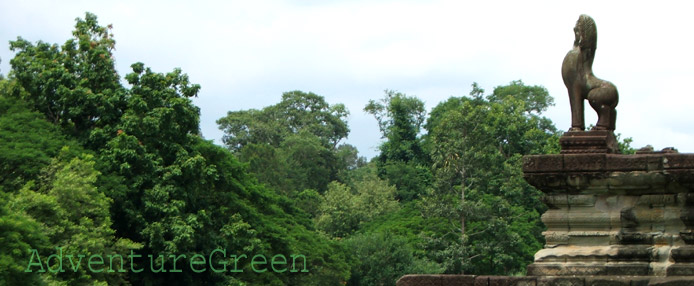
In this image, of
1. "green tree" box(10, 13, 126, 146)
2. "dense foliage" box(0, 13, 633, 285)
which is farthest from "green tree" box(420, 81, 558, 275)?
"green tree" box(10, 13, 126, 146)

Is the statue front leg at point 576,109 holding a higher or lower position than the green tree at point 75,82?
lower

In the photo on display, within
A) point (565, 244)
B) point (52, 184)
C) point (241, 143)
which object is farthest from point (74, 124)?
point (241, 143)

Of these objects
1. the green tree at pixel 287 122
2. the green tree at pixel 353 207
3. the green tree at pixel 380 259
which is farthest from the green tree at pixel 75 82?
the green tree at pixel 287 122

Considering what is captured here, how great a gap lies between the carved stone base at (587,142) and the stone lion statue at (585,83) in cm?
21

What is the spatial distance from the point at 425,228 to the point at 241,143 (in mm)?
40399

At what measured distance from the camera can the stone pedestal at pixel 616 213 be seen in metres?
11.1

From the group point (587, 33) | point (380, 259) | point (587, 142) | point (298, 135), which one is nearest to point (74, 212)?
point (587, 33)

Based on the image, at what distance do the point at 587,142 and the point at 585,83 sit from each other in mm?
878

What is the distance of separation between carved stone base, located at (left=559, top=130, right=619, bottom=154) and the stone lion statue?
210mm

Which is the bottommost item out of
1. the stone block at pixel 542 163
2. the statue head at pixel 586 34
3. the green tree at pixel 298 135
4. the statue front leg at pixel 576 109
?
the stone block at pixel 542 163

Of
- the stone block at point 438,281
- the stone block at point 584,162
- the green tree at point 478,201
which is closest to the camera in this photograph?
the stone block at point 438,281

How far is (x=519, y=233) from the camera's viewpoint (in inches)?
2135

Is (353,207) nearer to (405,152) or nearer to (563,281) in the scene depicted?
(405,152)

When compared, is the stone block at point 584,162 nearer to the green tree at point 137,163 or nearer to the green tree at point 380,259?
the green tree at point 137,163
